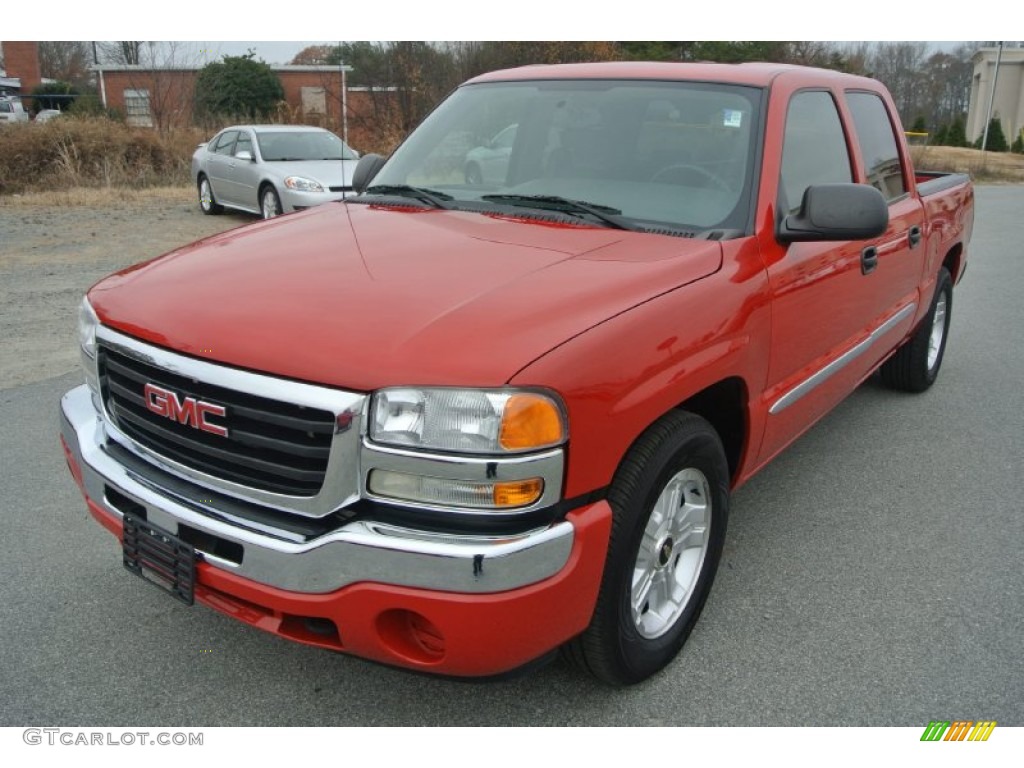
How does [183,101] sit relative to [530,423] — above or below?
above

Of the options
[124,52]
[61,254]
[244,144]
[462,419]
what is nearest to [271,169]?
[244,144]

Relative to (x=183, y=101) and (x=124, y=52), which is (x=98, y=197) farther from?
(x=124, y=52)

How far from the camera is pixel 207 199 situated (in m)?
14.8

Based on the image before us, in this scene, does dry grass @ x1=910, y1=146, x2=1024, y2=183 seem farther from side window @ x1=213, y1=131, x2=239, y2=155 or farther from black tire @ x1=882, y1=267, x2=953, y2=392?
black tire @ x1=882, y1=267, x2=953, y2=392

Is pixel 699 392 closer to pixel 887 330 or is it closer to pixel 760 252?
pixel 760 252

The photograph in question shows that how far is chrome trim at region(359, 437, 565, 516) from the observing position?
202 centimetres

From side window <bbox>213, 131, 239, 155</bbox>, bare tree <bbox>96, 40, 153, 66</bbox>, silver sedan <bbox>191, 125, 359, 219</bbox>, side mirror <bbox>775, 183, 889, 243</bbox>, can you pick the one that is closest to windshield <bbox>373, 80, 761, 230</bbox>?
side mirror <bbox>775, 183, 889, 243</bbox>

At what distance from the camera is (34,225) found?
42.8 feet

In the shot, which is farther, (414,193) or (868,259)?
Result: (868,259)

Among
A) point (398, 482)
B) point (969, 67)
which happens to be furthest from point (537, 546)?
point (969, 67)

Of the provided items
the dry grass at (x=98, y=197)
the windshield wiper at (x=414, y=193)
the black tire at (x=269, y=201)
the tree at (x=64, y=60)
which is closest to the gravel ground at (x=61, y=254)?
the dry grass at (x=98, y=197)

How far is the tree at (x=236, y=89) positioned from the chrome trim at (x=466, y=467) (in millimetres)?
27308

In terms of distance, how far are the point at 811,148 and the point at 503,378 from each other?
2.20 meters

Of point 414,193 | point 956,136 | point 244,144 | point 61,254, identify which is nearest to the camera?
point 414,193
